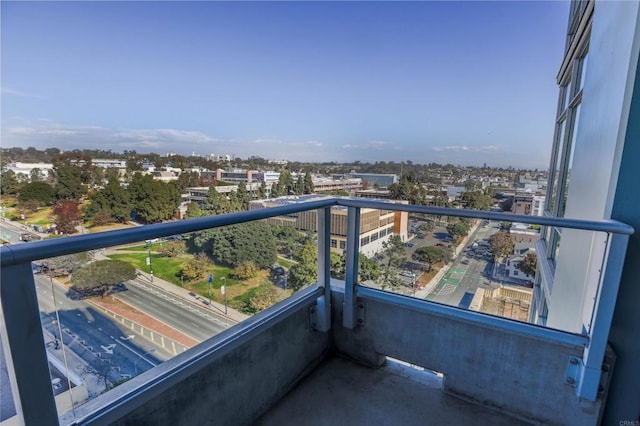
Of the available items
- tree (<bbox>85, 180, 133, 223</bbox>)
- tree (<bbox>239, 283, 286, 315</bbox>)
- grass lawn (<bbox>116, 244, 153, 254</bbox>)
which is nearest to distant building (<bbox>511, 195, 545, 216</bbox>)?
tree (<bbox>239, 283, 286, 315</bbox>)

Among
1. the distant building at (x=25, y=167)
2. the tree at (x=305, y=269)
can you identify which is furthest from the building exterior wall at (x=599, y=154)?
the distant building at (x=25, y=167)

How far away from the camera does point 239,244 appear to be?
146 cm

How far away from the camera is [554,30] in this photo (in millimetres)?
6953

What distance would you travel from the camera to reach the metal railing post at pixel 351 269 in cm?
200

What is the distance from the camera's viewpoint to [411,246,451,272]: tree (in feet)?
5.87

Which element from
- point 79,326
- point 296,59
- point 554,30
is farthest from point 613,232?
point 296,59

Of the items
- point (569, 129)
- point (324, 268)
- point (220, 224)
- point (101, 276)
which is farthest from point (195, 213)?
point (569, 129)

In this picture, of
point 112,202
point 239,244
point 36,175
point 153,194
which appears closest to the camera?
point 239,244

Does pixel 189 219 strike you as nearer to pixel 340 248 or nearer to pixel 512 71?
pixel 340 248

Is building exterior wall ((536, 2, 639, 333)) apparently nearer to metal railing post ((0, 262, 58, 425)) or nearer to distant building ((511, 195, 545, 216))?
distant building ((511, 195, 545, 216))

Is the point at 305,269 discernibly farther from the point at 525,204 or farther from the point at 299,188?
Result: the point at 525,204

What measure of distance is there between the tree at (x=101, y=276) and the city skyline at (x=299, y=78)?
2.05 metres

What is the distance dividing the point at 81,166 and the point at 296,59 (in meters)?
14.9

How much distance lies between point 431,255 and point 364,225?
0.48m
